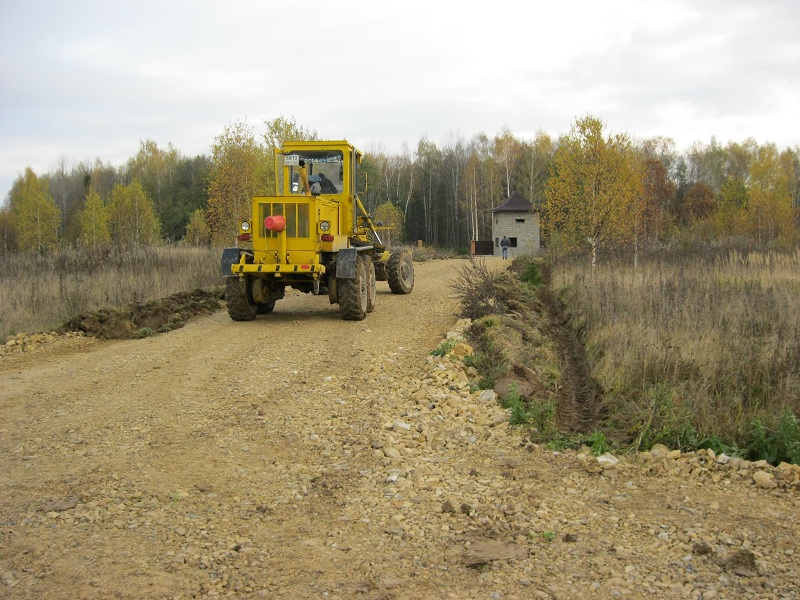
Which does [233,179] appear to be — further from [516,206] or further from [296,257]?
[516,206]

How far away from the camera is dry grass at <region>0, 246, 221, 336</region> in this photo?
13.3 metres

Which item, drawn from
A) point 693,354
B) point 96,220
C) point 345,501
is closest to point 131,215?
point 96,220

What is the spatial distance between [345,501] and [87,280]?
1231cm

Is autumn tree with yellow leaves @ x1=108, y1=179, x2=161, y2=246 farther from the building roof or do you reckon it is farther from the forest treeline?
the building roof

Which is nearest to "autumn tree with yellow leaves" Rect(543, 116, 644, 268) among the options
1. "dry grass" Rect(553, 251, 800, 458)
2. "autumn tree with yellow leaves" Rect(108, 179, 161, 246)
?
"dry grass" Rect(553, 251, 800, 458)

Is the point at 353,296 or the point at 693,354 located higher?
the point at 353,296

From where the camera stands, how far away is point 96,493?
5066mm

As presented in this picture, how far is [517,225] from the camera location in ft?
165

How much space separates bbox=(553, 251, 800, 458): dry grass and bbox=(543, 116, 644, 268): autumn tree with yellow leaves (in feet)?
22.2

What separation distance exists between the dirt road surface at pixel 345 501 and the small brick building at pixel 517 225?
4258cm

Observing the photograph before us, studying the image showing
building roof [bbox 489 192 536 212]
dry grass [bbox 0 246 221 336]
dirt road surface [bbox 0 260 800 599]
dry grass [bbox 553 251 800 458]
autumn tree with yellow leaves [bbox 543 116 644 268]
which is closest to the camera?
dirt road surface [bbox 0 260 800 599]

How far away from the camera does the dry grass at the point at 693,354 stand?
22.2ft

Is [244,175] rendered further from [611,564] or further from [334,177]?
[611,564]

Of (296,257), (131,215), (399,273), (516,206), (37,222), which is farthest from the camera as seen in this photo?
(516,206)
